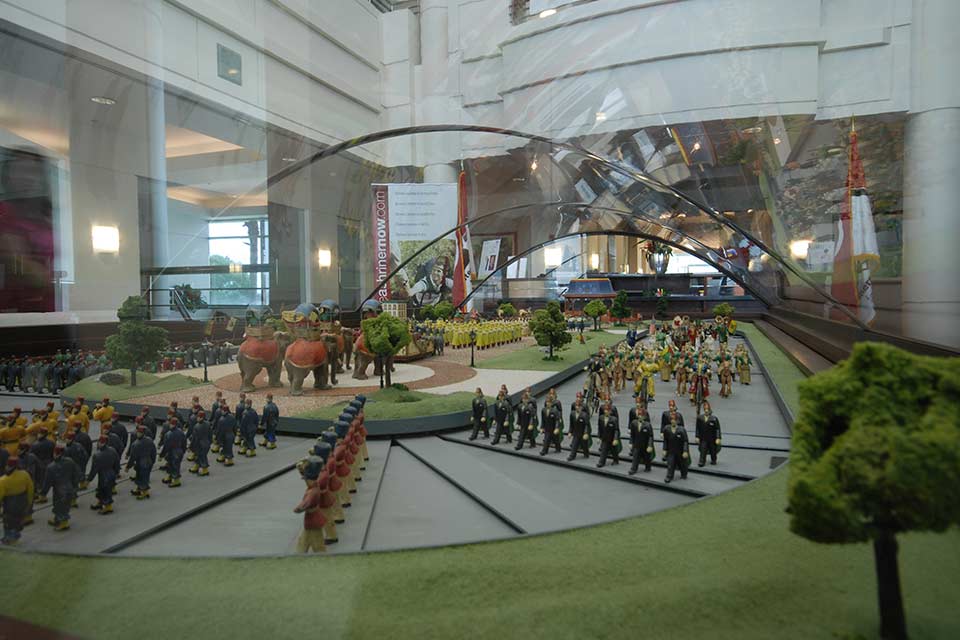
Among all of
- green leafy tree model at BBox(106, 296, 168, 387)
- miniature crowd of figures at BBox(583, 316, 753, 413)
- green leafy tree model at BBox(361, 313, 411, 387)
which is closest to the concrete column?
miniature crowd of figures at BBox(583, 316, 753, 413)

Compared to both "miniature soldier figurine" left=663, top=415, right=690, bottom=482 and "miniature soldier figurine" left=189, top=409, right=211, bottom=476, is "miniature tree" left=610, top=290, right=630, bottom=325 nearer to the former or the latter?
"miniature soldier figurine" left=663, top=415, right=690, bottom=482

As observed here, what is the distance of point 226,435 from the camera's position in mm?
5438

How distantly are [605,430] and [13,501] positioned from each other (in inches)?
179

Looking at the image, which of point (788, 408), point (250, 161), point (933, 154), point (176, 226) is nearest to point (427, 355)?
point (250, 161)

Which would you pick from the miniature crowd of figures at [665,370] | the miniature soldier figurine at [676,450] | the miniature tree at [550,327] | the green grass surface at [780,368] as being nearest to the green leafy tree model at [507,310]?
the miniature tree at [550,327]

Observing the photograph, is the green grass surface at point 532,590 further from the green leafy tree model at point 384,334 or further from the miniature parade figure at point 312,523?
the green leafy tree model at point 384,334

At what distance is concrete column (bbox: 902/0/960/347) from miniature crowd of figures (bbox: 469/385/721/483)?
1.91 metres

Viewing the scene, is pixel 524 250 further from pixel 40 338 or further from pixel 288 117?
pixel 40 338

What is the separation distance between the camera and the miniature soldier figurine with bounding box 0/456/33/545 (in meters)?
3.61

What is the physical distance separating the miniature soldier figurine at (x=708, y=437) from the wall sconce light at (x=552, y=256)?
13.0 m

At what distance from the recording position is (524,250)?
16547 mm

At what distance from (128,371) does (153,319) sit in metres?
0.86

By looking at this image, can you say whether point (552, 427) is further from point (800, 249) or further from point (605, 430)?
point (800, 249)

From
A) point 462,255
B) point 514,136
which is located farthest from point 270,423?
point 462,255
